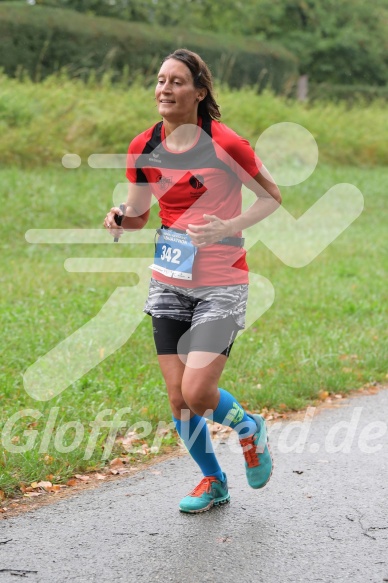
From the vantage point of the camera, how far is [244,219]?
13.8 ft

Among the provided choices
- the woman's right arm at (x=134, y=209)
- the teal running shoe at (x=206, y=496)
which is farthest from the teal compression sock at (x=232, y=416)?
the woman's right arm at (x=134, y=209)

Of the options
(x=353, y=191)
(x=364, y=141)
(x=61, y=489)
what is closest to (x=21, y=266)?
(x=61, y=489)

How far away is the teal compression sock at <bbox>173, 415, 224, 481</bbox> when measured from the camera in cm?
453

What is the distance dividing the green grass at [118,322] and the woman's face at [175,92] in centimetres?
203

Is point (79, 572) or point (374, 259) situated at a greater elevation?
point (79, 572)

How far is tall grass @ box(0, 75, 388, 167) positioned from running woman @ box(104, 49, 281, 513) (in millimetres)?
10944

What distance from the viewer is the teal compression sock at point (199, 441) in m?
4.53

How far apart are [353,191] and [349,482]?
15119 millimetres

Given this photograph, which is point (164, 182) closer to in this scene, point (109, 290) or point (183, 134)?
point (183, 134)

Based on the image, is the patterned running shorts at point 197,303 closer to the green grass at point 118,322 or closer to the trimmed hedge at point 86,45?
the green grass at point 118,322

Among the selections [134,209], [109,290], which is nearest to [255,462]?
[134,209]

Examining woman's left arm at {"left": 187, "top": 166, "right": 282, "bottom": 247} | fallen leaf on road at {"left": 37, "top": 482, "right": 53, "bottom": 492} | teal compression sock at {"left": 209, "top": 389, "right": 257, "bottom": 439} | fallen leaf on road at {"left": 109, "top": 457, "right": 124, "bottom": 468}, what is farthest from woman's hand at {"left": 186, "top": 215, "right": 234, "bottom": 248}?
fallen leaf on road at {"left": 109, "top": 457, "right": 124, "bottom": 468}

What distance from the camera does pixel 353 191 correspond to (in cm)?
1955

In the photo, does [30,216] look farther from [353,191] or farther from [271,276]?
[353,191]
